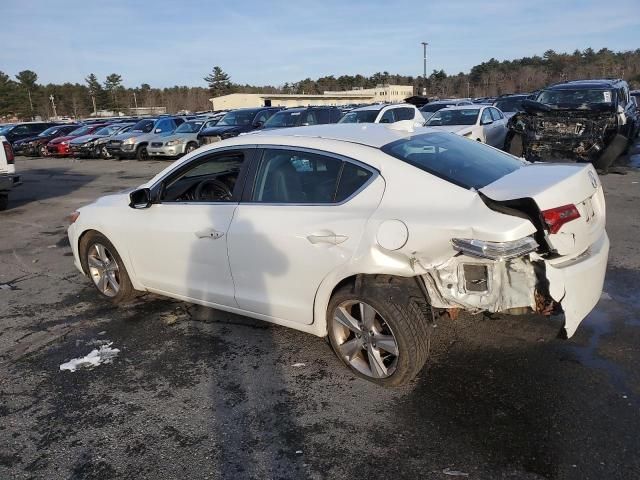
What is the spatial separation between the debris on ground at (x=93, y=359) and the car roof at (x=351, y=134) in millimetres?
1994

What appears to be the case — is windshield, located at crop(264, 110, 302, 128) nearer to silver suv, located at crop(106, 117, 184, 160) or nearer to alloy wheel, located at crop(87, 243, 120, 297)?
silver suv, located at crop(106, 117, 184, 160)

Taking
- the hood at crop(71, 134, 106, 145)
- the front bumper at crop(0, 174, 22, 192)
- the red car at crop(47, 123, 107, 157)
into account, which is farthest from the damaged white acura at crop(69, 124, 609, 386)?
the red car at crop(47, 123, 107, 157)

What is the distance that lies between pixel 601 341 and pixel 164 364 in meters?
3.28

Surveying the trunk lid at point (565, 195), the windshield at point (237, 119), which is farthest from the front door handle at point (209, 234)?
the windshield at point (237, 119)

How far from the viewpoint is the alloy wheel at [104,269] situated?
17.0 ft

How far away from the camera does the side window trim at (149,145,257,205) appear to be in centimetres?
407

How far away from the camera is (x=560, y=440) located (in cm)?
286

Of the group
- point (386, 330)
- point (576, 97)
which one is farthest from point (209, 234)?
point (576, 97)

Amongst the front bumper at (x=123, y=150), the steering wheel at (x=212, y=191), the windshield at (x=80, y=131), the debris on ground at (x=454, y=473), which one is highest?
the steering wheel at (x=212, y=191)

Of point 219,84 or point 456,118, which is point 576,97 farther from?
point 219,84

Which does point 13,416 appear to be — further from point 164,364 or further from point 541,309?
point 541,309

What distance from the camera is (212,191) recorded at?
14.4 ft

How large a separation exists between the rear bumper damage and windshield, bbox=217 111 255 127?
54.8 feet

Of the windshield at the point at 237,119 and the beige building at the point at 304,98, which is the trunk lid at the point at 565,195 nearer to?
the windshield at the point at 237,119
